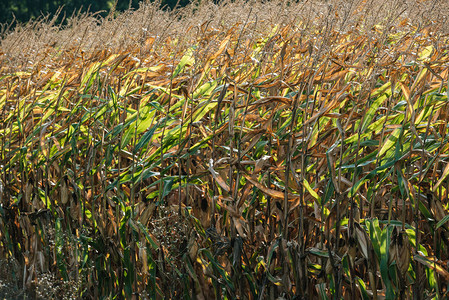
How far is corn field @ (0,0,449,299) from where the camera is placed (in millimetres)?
1799

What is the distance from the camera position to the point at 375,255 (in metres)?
1.80

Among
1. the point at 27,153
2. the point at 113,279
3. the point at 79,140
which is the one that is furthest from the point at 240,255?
the point at 27,153

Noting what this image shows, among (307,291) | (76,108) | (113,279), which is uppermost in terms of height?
(76,108)

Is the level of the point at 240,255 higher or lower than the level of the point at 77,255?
higher

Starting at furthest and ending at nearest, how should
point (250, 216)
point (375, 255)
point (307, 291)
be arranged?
point (250, 216) → point (307, 291) → point (375, 255)

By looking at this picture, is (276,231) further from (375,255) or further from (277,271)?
(375,255)

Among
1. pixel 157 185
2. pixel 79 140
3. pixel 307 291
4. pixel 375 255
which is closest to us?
pixel 375 255

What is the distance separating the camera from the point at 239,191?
2066mm

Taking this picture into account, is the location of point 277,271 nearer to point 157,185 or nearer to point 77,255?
point 157,185

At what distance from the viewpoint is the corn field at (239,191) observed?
1.80 metres

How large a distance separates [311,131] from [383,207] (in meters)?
0.40

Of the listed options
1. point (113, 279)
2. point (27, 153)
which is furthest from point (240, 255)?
point (27, 153)

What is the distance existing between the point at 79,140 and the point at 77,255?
20.9 inches

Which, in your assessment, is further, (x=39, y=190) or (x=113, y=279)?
(x=39, y=190)
